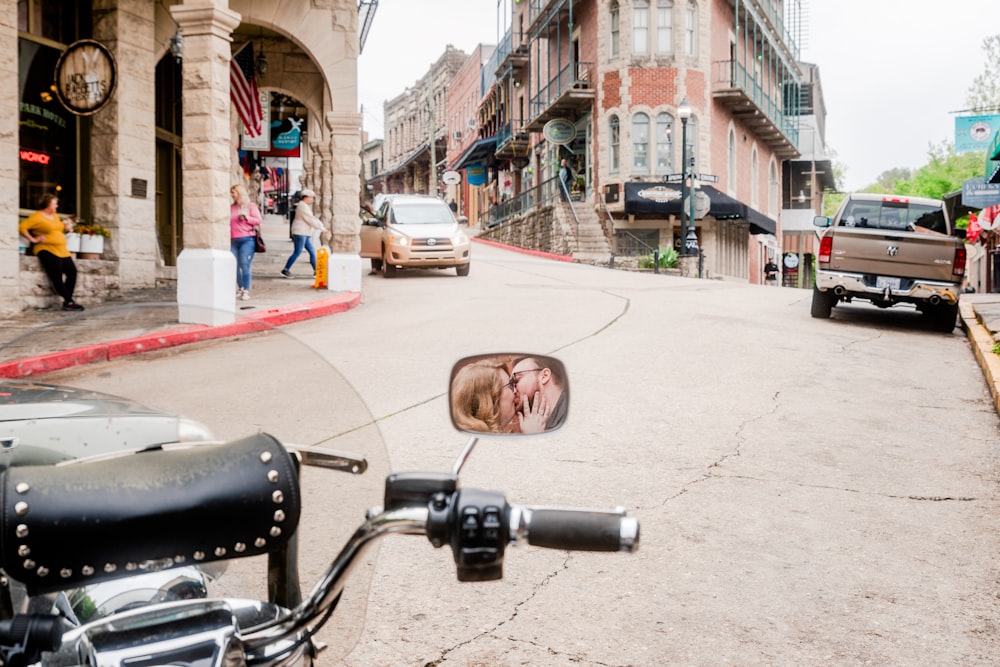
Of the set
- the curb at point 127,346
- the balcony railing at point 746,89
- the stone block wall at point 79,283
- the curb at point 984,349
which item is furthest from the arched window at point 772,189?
the curb at point 127,346

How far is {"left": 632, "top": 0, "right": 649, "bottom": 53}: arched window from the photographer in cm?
3606

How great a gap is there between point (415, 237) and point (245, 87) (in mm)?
4713

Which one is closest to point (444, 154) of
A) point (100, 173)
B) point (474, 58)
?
point (474, 58)

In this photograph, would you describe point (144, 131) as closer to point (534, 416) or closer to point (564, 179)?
point (534, 416)

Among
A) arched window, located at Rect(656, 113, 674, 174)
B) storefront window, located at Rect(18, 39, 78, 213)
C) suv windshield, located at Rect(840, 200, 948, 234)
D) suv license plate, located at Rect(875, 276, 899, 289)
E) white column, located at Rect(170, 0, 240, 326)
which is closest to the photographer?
white column, located at Rect(170, 0, 240, 326)

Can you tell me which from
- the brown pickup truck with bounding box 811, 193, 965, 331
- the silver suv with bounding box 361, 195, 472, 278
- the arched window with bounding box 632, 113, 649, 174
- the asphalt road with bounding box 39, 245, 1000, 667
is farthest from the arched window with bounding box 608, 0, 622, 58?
the asphalt road with bounding box 39, 245, 1000, 667

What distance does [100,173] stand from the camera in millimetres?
14547

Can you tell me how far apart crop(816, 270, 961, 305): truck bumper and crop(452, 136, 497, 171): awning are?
4004 centimetres

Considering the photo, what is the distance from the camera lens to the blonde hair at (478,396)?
75.1 inches

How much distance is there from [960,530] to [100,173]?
42.2 feet

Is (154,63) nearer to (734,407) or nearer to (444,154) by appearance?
(734,407)

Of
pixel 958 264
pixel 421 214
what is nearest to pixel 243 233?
pixel 421 214

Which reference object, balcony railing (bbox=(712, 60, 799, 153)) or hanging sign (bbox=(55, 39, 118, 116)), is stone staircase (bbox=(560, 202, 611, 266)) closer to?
balcony railing (bbox=(712, 60, 799, 153))

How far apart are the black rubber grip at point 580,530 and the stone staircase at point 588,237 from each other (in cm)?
3240
